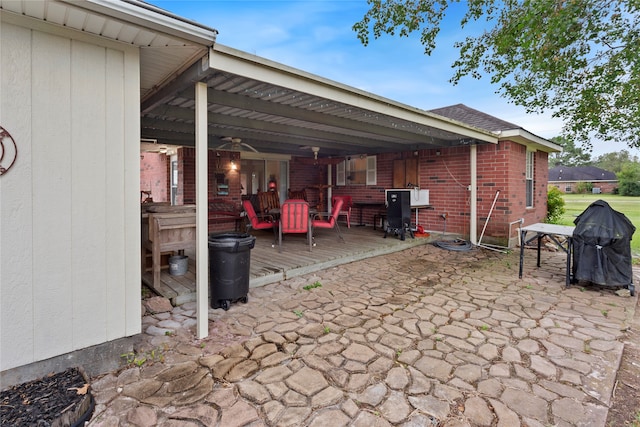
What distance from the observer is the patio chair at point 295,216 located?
534cm

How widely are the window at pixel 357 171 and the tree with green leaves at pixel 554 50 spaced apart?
3250 mm

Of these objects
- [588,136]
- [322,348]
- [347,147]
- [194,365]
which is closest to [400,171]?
[347,147]

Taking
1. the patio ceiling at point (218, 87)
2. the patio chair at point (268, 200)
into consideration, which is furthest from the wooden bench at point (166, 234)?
the patio chair at point (268, 200)

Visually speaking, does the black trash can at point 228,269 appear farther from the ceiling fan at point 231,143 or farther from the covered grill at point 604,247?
the covered grill at point 604,247

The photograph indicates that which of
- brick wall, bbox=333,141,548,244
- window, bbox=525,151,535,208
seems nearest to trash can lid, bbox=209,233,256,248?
brick wall, bbox=333,141,548,244

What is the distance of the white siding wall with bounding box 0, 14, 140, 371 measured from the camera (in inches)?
74.0

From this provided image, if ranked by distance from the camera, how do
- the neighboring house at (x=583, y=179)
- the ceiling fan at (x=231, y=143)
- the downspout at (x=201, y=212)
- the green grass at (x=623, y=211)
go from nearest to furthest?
the downspout at (x=201, y=212)
the ceiling fan at (x=231, y=143)
the green grass at (x=623, y=211)
the neighboring house at (x=583, y=179)

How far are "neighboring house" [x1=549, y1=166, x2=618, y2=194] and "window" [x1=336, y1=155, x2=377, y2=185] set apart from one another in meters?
42.5

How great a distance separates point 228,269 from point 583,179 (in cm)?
5466

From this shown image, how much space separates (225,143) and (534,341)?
6768 mm

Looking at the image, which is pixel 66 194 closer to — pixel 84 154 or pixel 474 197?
pixel 84 154

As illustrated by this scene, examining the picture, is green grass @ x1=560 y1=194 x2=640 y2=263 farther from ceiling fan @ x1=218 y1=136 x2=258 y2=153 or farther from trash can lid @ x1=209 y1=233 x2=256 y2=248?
ceiling fan @ x1=218 y1=136 x2=258 y2=153

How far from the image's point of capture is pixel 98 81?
7.11 ft

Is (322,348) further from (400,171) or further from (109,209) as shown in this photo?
(400,171)
